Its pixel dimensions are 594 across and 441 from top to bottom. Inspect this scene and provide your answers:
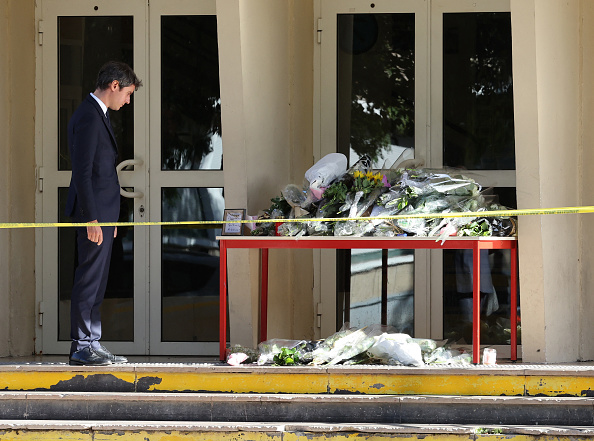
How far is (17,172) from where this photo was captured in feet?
20.2

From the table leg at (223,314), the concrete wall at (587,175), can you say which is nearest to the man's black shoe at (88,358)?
the table leg at (223,314)

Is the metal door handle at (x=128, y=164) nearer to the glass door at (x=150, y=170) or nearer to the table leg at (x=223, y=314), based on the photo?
the glass door at (x=150, y=170)

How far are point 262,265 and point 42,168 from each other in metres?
1.95

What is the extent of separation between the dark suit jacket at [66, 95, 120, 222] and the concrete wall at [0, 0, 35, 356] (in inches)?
56.9

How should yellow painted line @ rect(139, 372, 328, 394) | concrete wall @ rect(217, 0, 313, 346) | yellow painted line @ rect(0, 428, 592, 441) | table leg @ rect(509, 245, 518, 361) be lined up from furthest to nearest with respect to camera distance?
concrete wall @ rect(217, 0, 313, 346)
table leg @ rect(509, 245, 518, 361)
yellow painted line @ rect(139, 372, 328, 394)
yellow painted line @ rect(0, 428, 592, 441)

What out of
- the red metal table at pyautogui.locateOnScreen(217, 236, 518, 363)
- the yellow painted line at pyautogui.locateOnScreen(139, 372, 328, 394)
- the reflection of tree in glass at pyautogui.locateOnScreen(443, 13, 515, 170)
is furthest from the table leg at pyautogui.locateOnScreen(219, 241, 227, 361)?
the reflection of tree in glass at pyautogui.locateOnScreen(443, 13, 515, 170)

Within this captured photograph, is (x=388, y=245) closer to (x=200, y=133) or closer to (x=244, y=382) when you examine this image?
(x=244, y=382)

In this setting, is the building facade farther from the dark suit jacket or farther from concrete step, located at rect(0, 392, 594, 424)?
concrete step, located at rect(0, 392, 594, 424)

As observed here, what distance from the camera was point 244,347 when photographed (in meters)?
5.17


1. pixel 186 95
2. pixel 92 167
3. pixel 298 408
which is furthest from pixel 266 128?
pixel 298 408

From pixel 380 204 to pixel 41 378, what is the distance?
2146 mm

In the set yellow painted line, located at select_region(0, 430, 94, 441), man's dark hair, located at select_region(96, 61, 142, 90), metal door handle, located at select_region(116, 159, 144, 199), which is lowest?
yellow painted line, located at select_region(0, 430, 94, 441)

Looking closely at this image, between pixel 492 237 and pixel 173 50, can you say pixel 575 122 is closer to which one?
pixel 492 237

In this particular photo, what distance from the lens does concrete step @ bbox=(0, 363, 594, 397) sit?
4.44m
